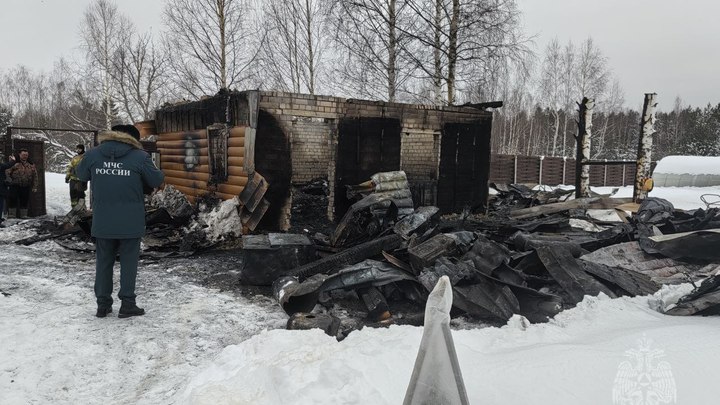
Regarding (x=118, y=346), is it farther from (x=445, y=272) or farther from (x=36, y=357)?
(x=445, y=272)

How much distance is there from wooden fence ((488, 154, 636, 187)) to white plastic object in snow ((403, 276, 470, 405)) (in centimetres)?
2029

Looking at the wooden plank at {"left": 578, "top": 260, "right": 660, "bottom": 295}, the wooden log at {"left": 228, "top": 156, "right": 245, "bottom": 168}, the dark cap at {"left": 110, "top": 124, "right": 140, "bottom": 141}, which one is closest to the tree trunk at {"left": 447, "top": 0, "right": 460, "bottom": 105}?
the wooden log at {"left": 228, "top": 156, "right": 245, "bottom": 168}

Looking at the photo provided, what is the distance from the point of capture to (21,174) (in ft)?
31.6

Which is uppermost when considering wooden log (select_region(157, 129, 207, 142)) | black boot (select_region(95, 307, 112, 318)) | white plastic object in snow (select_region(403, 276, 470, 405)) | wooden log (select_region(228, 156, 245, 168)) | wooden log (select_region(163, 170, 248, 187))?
wooden log (select_region(157, 129, 207, 142))

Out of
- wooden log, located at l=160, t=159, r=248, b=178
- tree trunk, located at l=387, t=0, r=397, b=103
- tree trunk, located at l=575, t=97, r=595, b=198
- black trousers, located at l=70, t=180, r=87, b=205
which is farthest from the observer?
tree trunk, located at l=387, t=0, r=397, b=103

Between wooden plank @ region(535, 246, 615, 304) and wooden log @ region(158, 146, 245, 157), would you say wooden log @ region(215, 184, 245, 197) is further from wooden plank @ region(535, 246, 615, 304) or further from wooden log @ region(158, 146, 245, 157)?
wooden plank @ region(535, 246, 615, 304)

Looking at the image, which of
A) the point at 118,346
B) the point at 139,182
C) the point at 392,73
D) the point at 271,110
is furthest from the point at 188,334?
the point at 392,73

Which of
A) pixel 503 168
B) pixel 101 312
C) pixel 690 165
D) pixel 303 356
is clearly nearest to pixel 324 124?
pixel 101 312

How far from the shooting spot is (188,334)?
3.73 m

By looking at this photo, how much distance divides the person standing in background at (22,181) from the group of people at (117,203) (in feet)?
25.4

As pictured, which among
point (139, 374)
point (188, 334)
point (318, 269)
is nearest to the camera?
point (139, 374)

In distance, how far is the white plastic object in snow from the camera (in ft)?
6.04

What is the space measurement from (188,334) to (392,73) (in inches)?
498

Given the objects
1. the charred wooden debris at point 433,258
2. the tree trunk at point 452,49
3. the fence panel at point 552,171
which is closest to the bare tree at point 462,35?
the tree trunk at point 452,49
